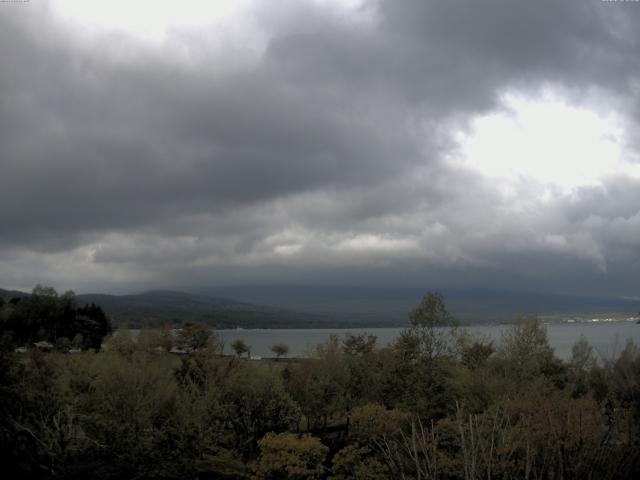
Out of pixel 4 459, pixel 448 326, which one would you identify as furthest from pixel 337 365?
pixel 4 459

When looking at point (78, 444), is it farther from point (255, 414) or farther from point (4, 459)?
point (255, 414)

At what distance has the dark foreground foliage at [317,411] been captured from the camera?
57.5 ft

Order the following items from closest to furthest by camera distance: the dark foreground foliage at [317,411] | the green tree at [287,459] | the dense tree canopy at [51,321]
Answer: the dark foreground foliage at [317,411], the green tree at [287,459], the dense tree canopy at [51,321]

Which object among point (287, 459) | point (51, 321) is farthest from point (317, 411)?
point (51, 321)

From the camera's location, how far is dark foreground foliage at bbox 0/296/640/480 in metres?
17.5

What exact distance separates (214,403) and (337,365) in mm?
10047

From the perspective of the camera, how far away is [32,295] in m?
93.0

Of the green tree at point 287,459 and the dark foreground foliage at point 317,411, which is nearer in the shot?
the dark foreground foliage at point 317,411

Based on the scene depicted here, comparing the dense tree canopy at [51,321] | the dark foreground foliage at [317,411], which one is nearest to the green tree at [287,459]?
the dark foreground foliage at [317,411]

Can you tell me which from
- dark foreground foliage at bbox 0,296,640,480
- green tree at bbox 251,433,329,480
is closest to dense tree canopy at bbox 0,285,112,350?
dark foreground foliage at bbox 0,296,640,480

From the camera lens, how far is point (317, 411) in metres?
29.7

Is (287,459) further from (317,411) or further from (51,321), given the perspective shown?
(51,321)

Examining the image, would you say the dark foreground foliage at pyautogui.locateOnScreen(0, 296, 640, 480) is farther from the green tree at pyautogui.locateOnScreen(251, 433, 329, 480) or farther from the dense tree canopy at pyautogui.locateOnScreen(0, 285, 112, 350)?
the dense tree canopy at pyautogui.locateOnScreen(0, 285, 112, 350)

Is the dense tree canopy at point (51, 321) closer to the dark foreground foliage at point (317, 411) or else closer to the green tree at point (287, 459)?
the dark foreground foliage at point (317, 411)
